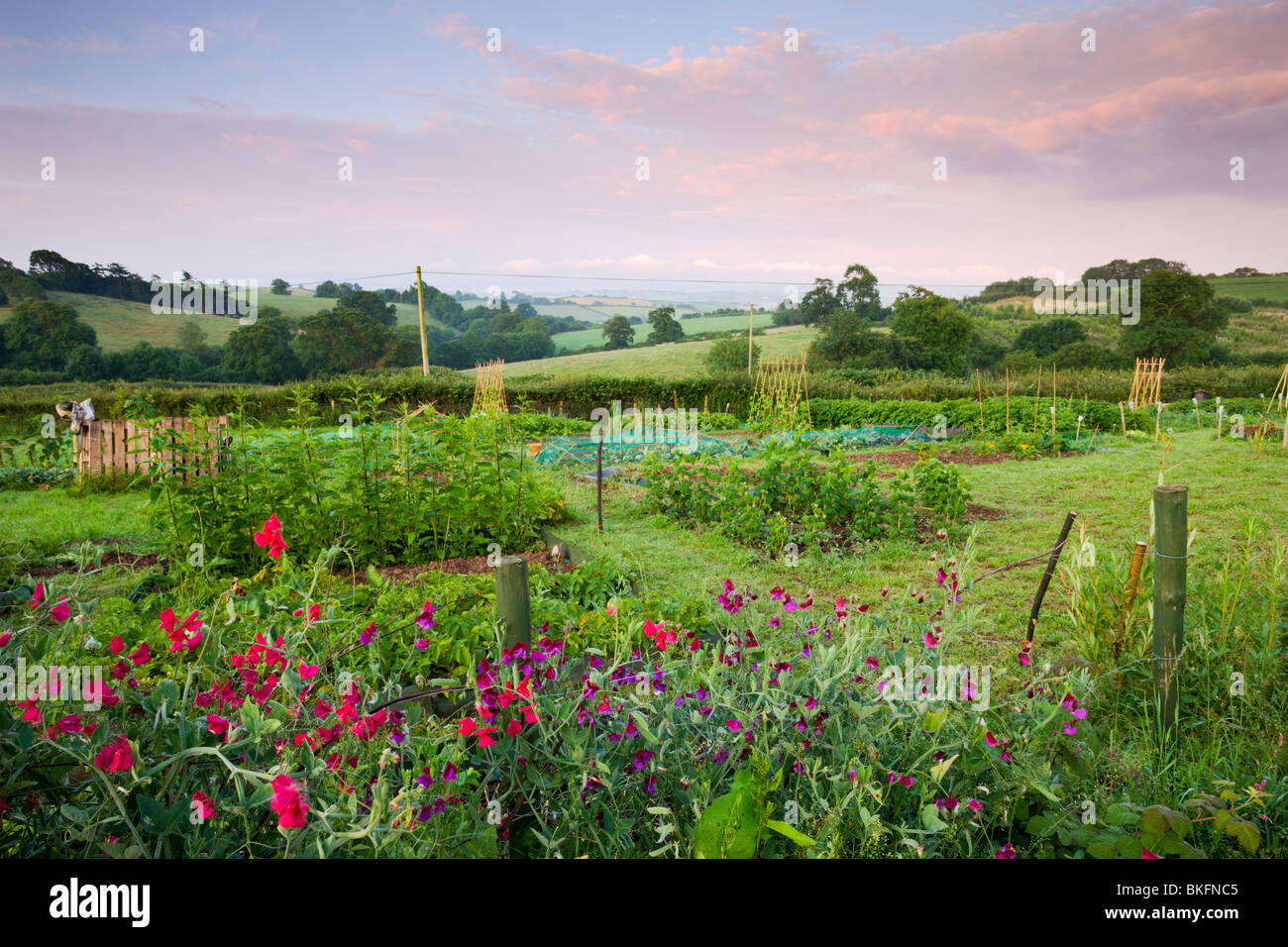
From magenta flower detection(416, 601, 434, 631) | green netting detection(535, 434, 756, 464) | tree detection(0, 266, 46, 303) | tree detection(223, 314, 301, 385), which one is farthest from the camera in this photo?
tree detection(0, 266, 46, 303)

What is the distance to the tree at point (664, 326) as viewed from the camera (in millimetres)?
40188

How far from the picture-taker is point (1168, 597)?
244 centimetres

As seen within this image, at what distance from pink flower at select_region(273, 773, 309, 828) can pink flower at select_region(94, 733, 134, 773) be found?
34 cm

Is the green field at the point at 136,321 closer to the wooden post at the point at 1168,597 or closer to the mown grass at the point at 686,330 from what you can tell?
the mown grass at the point at 686,330

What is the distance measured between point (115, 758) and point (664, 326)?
132ft

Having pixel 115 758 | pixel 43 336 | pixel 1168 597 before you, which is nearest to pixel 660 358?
pixel 43 336

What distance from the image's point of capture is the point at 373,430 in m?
5.00

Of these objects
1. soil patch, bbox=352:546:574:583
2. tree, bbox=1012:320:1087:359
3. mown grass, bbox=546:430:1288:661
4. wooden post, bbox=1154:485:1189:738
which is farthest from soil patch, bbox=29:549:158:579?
tree, bbox=1012:320:1087:359

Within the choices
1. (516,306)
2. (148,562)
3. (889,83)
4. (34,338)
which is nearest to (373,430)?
(148,562)

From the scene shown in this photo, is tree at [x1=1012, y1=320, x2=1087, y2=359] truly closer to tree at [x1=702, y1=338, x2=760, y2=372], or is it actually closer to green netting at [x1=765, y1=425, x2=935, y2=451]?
tree at [x1=702, y1=338, x2=760, y2=372]

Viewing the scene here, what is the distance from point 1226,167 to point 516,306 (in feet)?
137

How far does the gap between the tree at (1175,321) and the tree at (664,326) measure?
22728 mm

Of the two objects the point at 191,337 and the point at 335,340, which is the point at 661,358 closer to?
the point at 335,340

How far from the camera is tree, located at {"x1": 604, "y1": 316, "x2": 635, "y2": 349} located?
4128cm
